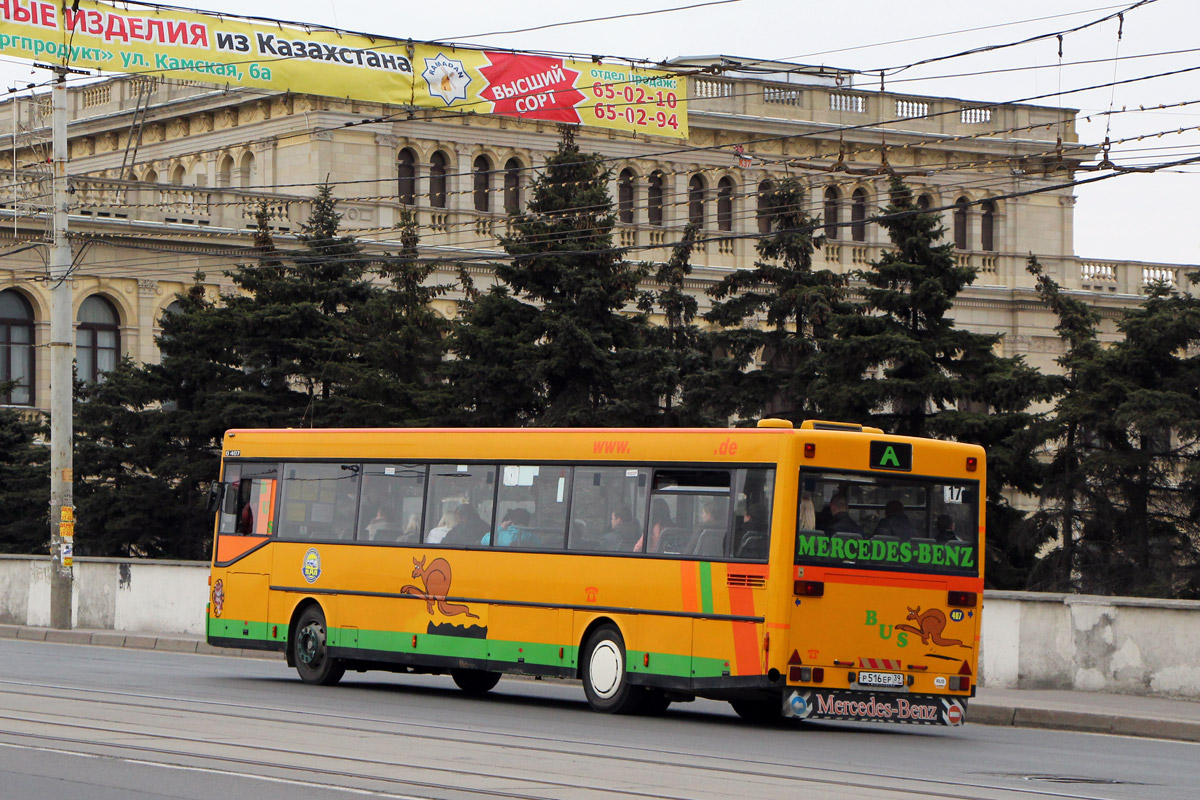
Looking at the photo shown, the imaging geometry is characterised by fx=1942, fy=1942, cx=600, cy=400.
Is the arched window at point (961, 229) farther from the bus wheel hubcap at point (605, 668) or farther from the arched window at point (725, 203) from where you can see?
the bus wheel hubcap at point (605, 668)

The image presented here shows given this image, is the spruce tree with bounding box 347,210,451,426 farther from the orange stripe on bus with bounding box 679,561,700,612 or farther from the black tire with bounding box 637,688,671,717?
the orange stripe on bus with bounding box 679,561,700,612

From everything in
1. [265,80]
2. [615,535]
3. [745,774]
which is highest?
[265,80]

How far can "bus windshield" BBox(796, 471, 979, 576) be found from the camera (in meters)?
16.9

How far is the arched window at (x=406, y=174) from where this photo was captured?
54900 millimetres

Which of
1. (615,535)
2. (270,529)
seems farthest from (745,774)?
(270,529)

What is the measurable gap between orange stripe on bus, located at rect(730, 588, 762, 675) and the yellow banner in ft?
43.3

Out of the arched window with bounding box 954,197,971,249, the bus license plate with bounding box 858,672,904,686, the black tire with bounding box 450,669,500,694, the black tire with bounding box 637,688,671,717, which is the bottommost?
the black tire with bounding box 450,669,500,694

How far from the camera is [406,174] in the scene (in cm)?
5588

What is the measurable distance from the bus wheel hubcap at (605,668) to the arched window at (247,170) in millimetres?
39407

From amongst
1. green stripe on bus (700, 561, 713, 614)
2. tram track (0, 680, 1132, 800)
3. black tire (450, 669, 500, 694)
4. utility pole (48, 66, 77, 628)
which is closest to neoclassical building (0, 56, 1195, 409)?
utility pole (48, 66, 77, 628)

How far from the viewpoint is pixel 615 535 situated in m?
18.1

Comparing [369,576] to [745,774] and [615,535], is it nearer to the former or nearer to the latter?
[615,535]

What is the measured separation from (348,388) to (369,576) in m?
18.7

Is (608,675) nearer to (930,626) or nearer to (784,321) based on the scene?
(930,626)
